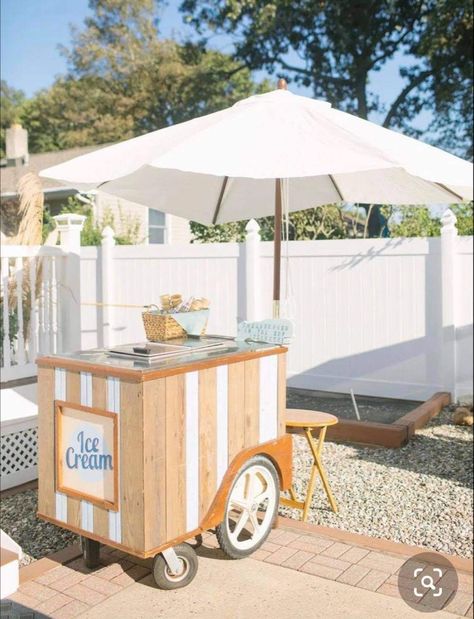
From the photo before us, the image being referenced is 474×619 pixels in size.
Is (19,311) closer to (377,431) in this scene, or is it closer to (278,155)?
(278,155)

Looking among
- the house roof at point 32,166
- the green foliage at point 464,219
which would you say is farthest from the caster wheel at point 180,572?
the house roof at point 32,166

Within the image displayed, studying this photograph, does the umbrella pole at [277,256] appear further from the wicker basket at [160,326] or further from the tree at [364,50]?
the tree at [364,50]

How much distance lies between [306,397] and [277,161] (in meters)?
4.57

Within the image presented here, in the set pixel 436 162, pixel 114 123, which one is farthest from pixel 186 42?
pixel 436 162

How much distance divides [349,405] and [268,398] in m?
3.59

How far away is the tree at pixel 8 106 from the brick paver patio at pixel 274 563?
75.1 ft

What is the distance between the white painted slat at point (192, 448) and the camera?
2770mm

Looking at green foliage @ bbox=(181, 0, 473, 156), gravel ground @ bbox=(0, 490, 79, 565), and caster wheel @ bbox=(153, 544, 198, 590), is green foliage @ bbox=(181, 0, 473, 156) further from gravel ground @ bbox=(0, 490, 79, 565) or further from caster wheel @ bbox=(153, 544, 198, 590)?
caster wheel @ bbox=(153, 544, 198, 590)

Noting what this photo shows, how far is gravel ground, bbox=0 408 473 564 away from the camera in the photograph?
3506 millimetres

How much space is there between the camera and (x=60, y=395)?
2.95 meters

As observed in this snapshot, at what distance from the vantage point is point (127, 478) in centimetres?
269

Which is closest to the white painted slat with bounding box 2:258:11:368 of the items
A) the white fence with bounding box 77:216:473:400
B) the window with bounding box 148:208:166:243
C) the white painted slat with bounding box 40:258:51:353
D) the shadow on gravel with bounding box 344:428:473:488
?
the white painted slat with bounding box 40:258:51:353

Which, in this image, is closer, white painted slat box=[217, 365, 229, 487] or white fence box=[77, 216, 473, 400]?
white painted slat box=[217, 365, 229, 487]

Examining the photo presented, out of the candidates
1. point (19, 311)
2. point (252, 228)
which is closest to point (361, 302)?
point (252, 228)
